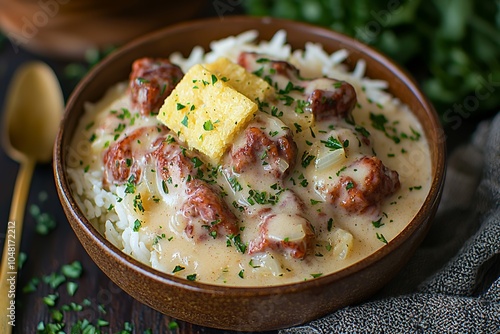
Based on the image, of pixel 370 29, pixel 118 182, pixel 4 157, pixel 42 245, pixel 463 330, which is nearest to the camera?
pixel 463 330

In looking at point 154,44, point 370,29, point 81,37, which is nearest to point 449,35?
point 370,29

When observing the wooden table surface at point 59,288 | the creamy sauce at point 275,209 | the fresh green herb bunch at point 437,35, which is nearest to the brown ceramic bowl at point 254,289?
the creamy sauce at point 275,209

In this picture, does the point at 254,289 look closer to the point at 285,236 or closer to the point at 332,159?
the point at 285,236

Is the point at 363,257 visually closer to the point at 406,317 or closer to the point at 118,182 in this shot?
the point at 406,317

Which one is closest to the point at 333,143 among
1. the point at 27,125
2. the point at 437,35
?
the point at 437,35

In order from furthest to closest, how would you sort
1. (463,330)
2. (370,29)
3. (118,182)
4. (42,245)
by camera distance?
(370,29)
(42,245)
(118,182)
(463,330)
